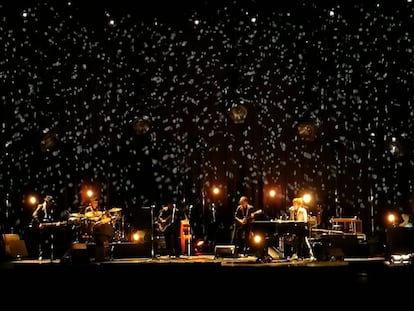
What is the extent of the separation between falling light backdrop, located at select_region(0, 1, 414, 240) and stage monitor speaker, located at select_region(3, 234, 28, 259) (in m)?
2.13

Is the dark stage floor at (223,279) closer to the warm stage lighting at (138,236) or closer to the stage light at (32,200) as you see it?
the warm stage lighting at (138,236)

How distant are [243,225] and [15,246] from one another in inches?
190

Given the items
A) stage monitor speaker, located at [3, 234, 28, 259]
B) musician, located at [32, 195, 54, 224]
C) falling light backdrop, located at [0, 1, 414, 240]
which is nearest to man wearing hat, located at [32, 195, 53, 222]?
musician, located at [32, 195, 54, 224]

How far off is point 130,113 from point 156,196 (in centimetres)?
220

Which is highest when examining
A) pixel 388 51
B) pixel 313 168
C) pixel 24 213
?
pixel 388 51

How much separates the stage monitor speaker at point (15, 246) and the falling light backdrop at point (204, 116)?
213cm

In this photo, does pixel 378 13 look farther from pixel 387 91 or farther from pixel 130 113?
pixel 130 113

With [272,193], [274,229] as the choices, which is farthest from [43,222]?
[272,193]

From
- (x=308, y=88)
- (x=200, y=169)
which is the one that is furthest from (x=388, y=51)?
(x=200, y=169)

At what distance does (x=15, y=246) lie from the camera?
1263 cm

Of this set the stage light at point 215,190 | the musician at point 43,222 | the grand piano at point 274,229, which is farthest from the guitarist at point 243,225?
the musician at point 43,222

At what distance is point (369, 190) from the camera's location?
15.0m

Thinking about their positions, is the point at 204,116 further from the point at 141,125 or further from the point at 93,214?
the point at 93,214

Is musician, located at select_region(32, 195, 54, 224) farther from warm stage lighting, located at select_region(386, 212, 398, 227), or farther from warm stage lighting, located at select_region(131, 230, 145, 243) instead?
warm stage lighting, located at select_region(386, 212, 398, 227)
